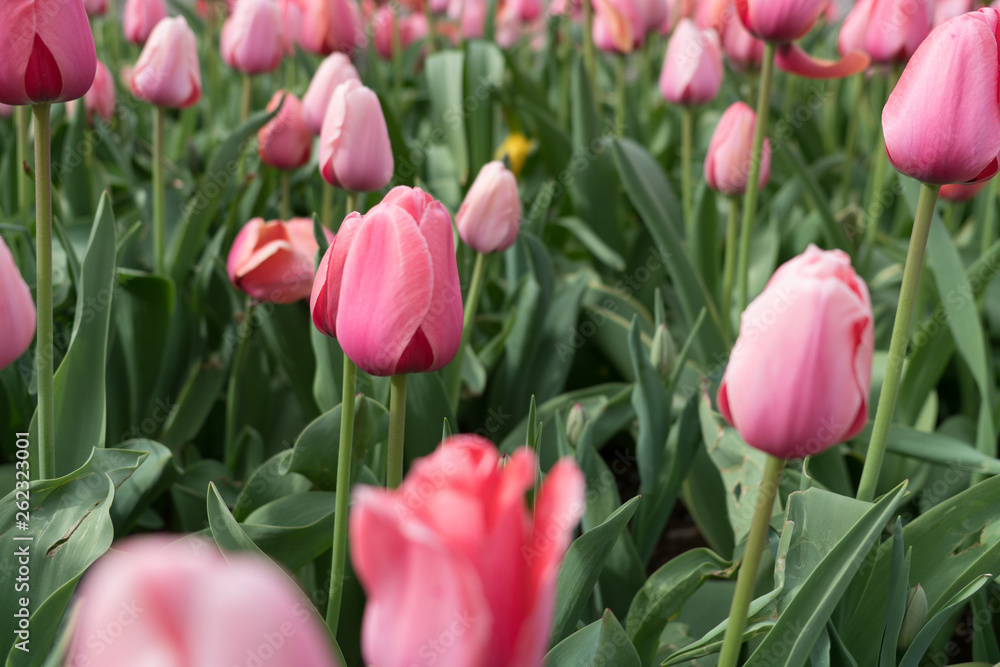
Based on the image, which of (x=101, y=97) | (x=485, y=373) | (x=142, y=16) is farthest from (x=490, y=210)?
(x=142, y=16)

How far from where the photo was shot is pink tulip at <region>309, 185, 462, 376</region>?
541 mm

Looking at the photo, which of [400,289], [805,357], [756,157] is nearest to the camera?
[805,357]

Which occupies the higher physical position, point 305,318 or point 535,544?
point 535,544

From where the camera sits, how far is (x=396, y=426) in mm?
629

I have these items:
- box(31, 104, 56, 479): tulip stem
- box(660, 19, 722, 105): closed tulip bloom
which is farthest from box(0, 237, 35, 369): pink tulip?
box(660, 19, 722, 105): closed tulip bloom

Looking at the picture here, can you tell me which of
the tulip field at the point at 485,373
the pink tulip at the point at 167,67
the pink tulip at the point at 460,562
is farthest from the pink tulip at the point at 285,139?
the pink tulip at the point at 460,562

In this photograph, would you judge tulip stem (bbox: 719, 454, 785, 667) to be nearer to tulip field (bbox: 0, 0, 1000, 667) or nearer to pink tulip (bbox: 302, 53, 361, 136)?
tulip field (bbox: 0, 0, 1000, 667)

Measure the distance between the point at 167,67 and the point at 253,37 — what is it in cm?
31

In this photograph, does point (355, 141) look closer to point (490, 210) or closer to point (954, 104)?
point (490, 210)

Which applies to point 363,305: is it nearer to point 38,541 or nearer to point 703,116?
point 38,541

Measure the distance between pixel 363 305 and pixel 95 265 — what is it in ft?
1.42

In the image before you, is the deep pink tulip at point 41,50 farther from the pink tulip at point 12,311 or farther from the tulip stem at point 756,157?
the tulip stem at point 756,157

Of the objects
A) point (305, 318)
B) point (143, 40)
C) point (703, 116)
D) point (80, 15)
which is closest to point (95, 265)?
point (80, 15)

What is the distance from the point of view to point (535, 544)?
0.31 metres
